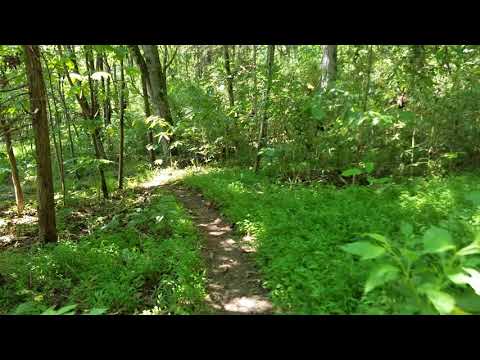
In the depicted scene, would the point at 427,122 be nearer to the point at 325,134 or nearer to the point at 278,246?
the point at 325,134

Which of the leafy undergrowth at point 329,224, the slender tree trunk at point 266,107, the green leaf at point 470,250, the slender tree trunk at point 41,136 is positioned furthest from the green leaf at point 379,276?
the slender tree trunk at point 266,107

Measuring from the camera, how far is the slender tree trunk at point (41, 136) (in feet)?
20.3

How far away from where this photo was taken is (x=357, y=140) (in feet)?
31.3

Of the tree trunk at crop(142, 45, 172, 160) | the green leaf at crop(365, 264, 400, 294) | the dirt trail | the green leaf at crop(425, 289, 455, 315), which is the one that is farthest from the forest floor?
the tree trunk at crop(142, 45, 172, 160)

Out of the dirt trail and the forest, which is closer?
the forest

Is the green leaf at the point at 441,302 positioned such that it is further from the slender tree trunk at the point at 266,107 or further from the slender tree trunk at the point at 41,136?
the slender tree trunk at the point at 266,107

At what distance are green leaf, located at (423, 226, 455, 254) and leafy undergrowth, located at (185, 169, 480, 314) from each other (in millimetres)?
844

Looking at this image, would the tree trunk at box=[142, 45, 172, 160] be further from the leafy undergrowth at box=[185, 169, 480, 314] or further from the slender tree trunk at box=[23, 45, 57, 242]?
the slender tree trunk at box=[23, 45, 57, 242]

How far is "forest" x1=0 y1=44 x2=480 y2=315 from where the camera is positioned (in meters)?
3.71

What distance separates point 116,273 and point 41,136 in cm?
309

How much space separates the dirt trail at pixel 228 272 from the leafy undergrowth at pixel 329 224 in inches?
8.1

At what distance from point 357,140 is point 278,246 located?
17.8 ft

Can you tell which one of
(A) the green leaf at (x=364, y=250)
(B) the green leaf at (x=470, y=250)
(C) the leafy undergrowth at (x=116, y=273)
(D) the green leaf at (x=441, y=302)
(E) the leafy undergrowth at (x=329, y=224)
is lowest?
(C) the leafy undergrowth at (x=116, y=273)

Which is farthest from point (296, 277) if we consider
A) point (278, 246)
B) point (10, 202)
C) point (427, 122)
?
point (10, 202)
